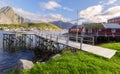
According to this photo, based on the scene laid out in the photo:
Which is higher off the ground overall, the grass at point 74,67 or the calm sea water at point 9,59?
the grass at point 74,67

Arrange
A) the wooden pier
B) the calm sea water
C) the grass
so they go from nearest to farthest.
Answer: the grass
the wooden pier
the calm sea water

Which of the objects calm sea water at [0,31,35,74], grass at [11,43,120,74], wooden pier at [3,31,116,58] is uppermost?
wooden pier at [3,31,116,58]

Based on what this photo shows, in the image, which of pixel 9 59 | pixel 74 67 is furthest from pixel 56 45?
pixel 74 67

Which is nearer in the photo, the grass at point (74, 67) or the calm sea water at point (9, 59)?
the grass at point (74, 67)

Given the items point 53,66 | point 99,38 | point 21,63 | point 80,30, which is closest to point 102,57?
point 53,66

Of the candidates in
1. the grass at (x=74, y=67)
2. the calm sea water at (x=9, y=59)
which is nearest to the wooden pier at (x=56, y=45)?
the grass at (x=74, y=67)

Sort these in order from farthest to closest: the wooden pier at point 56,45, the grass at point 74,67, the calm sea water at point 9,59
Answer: the calm sea water at point 9,59 < the wooden pier at point 56,45 < the grass at point 74,67

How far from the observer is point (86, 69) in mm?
14922

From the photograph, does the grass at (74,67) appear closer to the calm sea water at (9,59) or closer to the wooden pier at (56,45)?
the wooden pier at (56,45)

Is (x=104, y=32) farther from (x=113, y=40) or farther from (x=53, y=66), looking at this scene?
(x=53, y=66)

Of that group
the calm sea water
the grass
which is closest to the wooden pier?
the grass

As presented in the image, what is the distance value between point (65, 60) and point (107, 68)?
333 centimetres

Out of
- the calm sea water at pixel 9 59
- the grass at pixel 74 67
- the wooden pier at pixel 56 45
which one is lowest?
the calm sea water at pixel 9 59

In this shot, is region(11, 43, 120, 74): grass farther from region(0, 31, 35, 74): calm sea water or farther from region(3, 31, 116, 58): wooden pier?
region(0, 31, 35, 74): calm sea water
